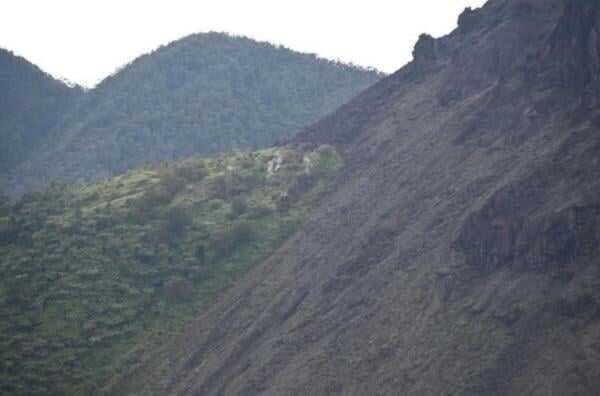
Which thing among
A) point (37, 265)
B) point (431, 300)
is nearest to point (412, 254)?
point (431, 300)

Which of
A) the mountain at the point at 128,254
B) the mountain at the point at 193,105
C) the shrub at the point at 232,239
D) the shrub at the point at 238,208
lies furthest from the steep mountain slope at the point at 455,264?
the mountain at the point at 193,105

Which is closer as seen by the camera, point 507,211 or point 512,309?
point 512,309

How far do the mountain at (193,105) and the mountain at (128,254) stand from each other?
59683 mm

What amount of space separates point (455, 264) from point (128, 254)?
3156cm

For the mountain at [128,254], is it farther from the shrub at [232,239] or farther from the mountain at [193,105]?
the mountain at [193,105]

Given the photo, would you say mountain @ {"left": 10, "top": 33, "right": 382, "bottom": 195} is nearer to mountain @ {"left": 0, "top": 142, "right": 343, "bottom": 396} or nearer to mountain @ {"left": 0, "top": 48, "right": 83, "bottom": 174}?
mountain @ {"left": 0, "top": 48, "right": 83, "bottom": 174}

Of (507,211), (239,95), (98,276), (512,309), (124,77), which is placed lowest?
(512,309)

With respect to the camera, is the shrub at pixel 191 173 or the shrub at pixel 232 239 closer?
the shrub at pixel 232 239

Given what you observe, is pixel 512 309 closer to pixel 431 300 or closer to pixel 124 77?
pixel 431 300

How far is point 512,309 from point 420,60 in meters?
43.6

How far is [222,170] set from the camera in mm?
79938

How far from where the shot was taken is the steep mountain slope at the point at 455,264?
34.3 m

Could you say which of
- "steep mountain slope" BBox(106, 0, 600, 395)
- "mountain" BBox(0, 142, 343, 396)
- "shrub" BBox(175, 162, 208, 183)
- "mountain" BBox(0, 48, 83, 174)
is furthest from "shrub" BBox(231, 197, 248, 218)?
"mountain" BBox(0, 48, 83, 174)

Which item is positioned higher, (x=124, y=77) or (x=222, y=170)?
(x=124, y=77)
